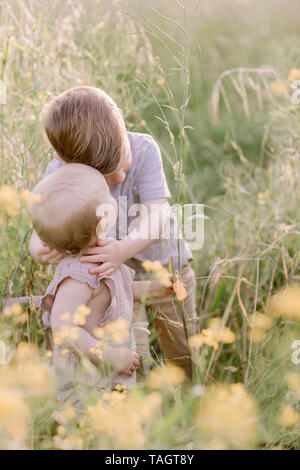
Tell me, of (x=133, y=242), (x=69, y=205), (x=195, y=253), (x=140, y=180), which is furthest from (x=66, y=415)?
(x=195, y=253)

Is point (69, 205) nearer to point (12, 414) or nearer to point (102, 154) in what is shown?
point (102, 154)

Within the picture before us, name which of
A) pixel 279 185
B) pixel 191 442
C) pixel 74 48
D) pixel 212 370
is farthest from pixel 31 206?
pixel 279 185

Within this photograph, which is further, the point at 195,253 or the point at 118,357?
the point at 195,253

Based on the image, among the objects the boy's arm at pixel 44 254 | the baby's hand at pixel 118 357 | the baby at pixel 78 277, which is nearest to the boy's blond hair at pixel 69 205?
the baby at pixel 78 277

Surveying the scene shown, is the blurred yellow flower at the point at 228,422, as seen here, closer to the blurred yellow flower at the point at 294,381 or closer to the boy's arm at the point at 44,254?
the blurred yellow flower at the point at 294,381

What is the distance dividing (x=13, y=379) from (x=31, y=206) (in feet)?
1.57

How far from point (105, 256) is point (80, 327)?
216 mm

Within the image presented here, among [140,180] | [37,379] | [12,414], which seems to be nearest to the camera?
[12,414]

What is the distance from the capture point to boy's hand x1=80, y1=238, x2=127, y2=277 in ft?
4.77

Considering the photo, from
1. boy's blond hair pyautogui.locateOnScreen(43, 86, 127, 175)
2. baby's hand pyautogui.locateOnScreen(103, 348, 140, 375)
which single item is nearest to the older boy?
boy's blond hair pyautogui.locateOnScreen(43, 86, 127, 175)

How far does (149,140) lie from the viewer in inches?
71.5

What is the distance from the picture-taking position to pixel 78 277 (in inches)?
55.9

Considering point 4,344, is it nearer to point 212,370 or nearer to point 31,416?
point 31,416

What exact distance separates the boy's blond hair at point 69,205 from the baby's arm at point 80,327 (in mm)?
122
